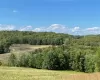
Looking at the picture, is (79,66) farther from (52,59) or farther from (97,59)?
(97,59)

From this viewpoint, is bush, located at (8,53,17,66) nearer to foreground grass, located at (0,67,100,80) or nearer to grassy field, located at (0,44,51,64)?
grassy field, located at (0,44,51,64)

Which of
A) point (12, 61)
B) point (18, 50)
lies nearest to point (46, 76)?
point (12, 61)

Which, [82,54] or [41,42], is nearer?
[82,54]

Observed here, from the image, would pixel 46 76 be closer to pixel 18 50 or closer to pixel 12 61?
pixel 12 61

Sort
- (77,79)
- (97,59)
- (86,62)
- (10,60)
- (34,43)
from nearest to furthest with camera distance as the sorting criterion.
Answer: (77,79) < (97,59) < (86,62) < (10,60) < (34,43)

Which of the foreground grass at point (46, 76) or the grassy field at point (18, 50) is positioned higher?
the foreground grass at point (46, 76)

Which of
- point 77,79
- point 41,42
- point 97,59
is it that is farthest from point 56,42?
point 77,79

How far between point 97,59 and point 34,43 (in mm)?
115343

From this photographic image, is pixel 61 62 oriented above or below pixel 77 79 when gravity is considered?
below

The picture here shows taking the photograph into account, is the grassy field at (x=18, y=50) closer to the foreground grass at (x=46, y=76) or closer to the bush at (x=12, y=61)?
the bush at (x=12, y=61)

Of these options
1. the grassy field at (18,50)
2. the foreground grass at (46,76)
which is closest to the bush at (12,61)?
the grassy field at (18,50)

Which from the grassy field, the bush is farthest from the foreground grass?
the grassy field

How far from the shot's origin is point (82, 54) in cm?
8900

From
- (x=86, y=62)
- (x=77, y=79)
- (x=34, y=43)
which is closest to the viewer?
(x=77, y=79)
